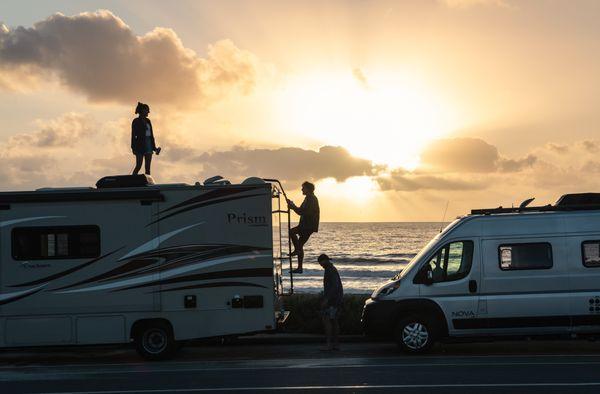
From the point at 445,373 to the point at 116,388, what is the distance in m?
4.60

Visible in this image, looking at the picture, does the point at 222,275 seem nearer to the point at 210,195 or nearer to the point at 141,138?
the point at 210,195

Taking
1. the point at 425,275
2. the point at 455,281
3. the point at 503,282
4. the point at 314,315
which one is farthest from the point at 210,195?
the point at 503,282

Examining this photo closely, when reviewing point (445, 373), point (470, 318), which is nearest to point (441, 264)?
→ point (470, 318)

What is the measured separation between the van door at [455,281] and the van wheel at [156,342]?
440cm

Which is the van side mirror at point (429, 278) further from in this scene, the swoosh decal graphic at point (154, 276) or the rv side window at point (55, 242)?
the rv side window at point (55, 242)

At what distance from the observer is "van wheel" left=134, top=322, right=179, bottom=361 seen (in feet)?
42.8

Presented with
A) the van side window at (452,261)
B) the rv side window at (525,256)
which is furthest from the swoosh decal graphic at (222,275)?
the rv side window at (525,256)

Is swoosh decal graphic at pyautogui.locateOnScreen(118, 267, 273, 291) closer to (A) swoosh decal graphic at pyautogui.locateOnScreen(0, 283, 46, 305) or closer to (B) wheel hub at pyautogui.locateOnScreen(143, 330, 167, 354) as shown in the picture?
Answer: (B) wheel hub at pyautogui.locateOnScreen(143, 330, 167, 354)

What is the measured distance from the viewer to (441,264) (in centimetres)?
1308

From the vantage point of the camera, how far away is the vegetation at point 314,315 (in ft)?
51.4

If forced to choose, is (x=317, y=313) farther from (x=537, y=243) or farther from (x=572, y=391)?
(x=572, y=391)

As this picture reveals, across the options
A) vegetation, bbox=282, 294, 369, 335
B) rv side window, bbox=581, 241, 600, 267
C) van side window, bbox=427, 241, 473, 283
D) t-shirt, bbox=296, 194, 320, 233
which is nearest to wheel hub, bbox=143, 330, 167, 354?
vegetation, bbox=282, 294, 369, 335

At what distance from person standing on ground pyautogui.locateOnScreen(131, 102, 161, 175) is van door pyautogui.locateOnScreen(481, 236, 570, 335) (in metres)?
7.15

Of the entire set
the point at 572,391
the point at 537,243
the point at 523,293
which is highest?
the point at 537,243
